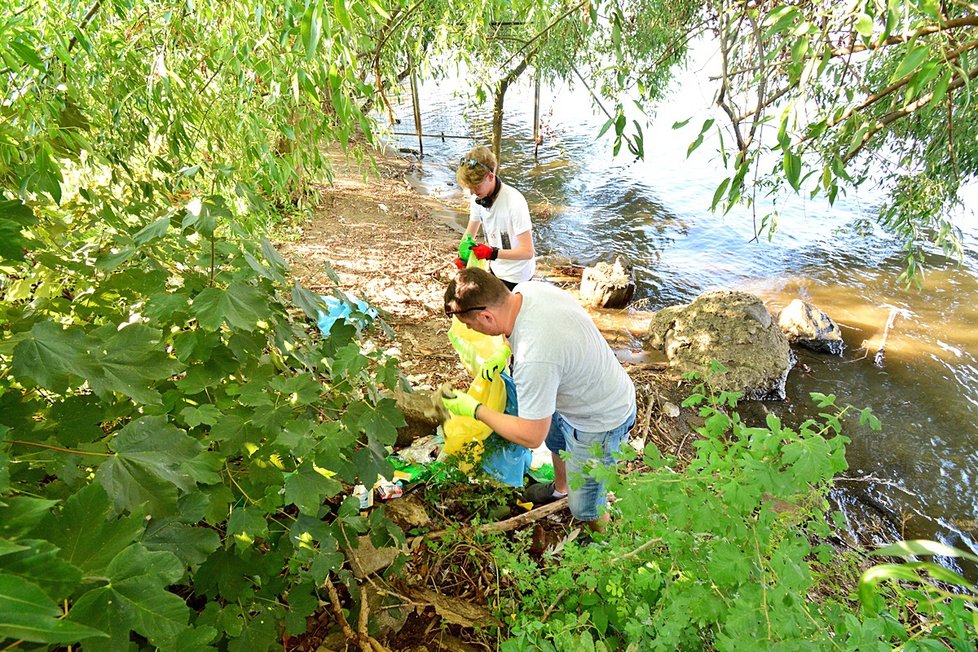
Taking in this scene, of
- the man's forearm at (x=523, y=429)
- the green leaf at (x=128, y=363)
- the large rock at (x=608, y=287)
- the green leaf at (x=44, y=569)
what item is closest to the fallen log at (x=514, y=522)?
the man's forearm at (x=523, y=429)

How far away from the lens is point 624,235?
9.98 m

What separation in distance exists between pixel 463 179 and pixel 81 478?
3.07m

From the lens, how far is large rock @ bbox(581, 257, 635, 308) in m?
7.10

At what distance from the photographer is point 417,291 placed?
627 centimetres

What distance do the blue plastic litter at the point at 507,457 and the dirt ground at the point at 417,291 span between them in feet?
0.99

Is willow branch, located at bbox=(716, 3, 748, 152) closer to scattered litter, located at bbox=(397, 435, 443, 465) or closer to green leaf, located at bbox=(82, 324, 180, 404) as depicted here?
green leaf, located at bbox=(82, 324, 180, 404)

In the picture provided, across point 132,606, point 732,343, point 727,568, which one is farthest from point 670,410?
point 132,606

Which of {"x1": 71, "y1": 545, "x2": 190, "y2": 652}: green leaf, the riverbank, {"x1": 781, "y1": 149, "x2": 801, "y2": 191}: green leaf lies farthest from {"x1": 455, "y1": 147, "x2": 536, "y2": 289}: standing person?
{"x1": 71, "y1": 545, "x2": 190, "y2": 652}: green leaf

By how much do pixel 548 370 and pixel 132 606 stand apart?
5.57ft

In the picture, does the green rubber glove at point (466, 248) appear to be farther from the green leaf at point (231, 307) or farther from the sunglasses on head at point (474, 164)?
the green leaf at point (231, 307)

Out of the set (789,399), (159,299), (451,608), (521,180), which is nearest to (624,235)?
(521,180)

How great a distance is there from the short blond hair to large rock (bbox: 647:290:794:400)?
3126mm

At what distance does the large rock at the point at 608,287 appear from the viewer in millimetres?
7096

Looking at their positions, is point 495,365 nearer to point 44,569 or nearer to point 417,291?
point 44,569
